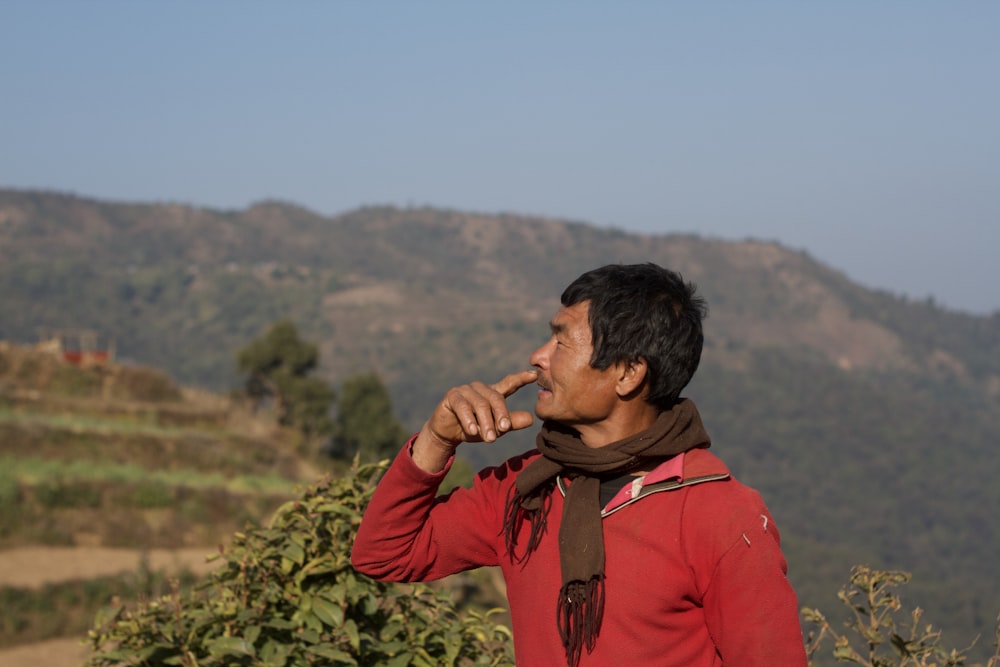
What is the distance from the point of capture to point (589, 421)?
2.13 meters

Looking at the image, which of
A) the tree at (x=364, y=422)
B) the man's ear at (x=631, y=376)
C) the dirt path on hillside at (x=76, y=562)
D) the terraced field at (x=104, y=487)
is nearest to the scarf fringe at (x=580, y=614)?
the man's ear at (x=631, y=376)

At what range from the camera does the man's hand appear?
2018mm

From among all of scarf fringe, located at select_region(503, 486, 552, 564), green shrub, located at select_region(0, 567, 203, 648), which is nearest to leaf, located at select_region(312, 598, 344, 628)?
scarf fringe, located at select_region(503, 486, 552, 564)

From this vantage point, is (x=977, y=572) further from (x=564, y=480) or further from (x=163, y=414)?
(x=564, y=480)

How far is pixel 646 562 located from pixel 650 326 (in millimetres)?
439

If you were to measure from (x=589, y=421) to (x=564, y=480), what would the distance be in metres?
0.14

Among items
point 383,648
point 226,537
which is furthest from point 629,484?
point 226,537

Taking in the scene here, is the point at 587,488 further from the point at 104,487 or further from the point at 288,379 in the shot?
the point at 288,379

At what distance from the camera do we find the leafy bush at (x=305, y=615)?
103 inches

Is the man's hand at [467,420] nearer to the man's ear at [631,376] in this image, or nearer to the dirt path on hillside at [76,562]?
the man's ear at [631,376]

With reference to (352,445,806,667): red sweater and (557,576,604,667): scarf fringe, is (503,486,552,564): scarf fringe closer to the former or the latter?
(352,445,806,667): red sweater

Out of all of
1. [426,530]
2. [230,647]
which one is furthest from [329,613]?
[426,530]

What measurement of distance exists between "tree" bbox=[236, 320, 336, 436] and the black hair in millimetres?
39729

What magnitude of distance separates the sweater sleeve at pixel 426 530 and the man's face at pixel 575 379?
0.91 feet
